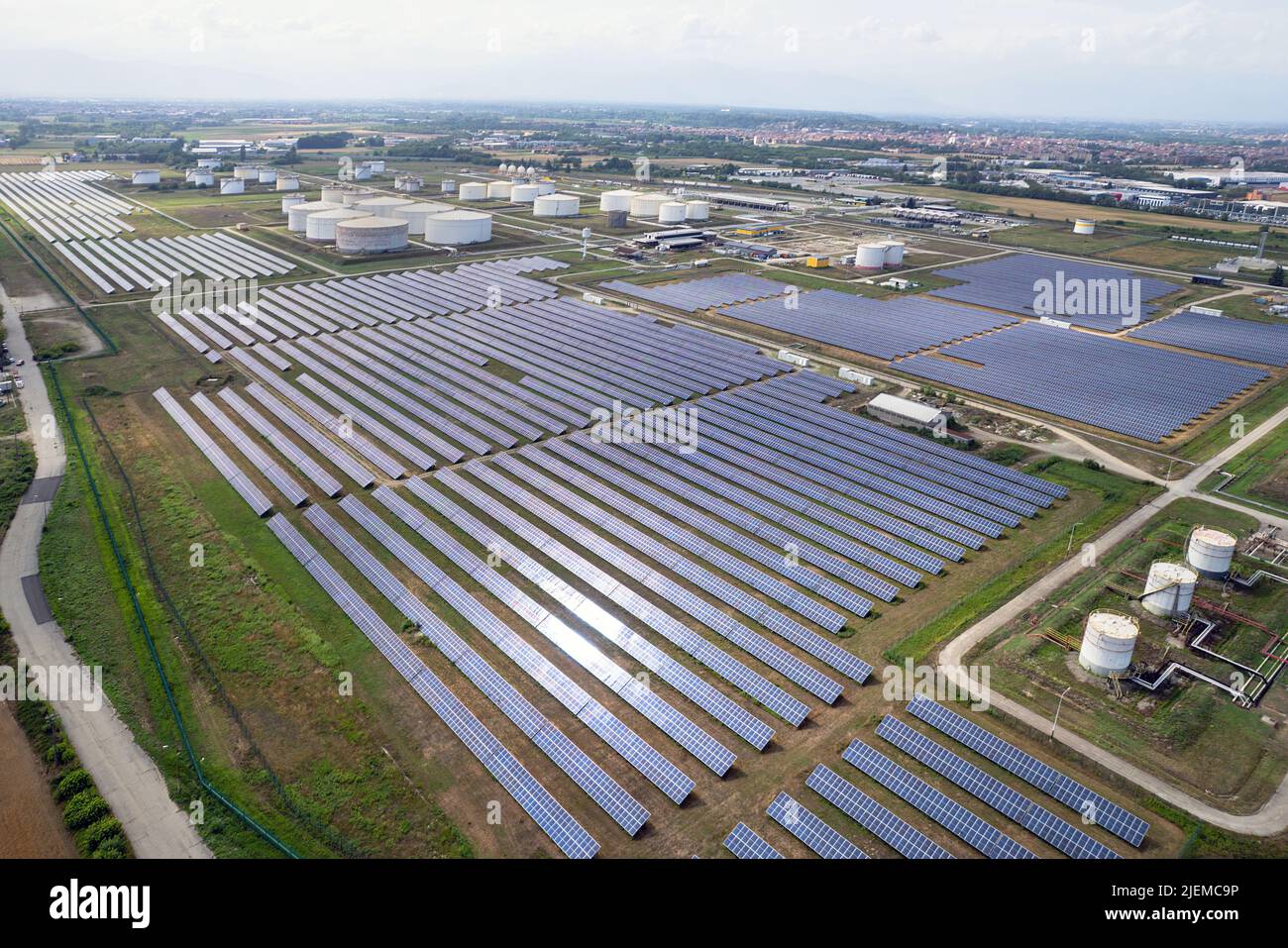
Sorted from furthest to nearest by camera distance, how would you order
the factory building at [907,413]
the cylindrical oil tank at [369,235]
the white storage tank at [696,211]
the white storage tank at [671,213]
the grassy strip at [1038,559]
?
the white storage tank at [696,211] → the white storage tank at [671,213] → the cylindrical oil tank at [369,235] → the factory building at [907,413] → the grassy strip at [1038,559]

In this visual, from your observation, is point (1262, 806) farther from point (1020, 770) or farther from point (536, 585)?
point (536, 585)

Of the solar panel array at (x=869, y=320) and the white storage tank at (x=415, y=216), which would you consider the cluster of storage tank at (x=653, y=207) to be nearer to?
the white storage tank at (x=415, y=216)

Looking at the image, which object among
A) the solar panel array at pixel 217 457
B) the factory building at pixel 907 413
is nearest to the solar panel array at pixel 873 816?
the solar panel array at pixel 217 457

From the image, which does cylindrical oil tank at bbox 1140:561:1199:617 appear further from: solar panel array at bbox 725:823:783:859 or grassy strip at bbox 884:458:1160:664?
solar panel array at bbox 725:823:783:859

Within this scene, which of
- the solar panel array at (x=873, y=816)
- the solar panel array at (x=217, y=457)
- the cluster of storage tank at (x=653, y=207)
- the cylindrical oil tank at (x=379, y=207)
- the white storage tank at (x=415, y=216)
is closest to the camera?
the solar panel array at (x=873, y=816)

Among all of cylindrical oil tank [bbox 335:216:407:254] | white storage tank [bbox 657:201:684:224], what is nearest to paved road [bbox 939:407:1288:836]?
cylindrical oil tank [bbox 335:216:407:254]

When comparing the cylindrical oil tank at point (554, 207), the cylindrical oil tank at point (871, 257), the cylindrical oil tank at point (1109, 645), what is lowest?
the cylindrical oil tank at point (1109, 645)

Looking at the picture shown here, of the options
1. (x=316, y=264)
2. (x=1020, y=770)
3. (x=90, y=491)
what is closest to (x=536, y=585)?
(x=1020, y=770)
